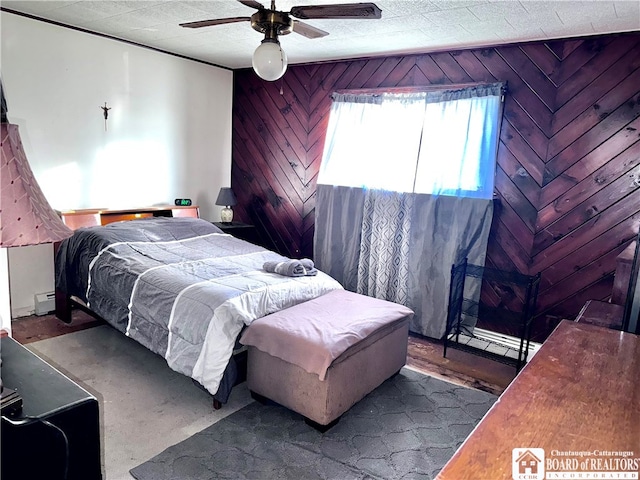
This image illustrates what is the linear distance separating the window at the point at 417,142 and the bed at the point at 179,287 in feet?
3.99

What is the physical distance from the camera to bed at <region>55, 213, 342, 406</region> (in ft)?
8.16

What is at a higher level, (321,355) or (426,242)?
(426,242)

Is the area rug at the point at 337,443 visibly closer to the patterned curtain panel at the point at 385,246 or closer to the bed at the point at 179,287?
the bed at the point at 179,287

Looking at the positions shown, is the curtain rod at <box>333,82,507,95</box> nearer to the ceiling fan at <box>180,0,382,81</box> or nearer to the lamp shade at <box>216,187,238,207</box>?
the lamp shade at <box>216,187,238,207</box>

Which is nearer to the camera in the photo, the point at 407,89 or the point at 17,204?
the point at 17,204

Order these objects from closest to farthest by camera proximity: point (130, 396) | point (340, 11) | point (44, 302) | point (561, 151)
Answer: point (340, 11) → point (130, 396) → point (561, 151) → point (44, 302)

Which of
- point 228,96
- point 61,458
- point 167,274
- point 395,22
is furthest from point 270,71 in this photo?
point 228,96

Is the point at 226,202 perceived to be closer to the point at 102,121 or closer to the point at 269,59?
the point at 102,121

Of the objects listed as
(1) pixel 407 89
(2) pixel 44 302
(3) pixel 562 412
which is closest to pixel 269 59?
(3) pixel 562 412

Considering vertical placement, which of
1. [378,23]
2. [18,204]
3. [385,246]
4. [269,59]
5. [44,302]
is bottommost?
[44,302]

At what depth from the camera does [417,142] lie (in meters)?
3.84

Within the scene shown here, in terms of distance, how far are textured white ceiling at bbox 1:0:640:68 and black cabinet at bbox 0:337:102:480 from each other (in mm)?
2381

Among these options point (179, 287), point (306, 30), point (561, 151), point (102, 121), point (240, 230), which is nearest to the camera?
point (306, 30)
